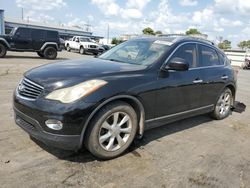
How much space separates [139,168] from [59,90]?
1434mm

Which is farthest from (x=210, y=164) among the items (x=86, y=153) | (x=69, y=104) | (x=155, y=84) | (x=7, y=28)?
(x=7, y=28)

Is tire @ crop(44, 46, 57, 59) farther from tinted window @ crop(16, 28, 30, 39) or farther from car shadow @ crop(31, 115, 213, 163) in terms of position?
car shadow @ crop(31, 115, 213, 163)

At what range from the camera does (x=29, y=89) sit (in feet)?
12.9

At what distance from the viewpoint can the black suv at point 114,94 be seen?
362 cm

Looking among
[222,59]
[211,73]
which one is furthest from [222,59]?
[211,73]

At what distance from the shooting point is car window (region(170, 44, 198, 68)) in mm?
5116

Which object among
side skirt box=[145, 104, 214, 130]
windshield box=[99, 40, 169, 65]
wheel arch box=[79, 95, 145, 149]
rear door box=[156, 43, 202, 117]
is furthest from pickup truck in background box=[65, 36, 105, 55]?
wheel arch box=[79, 95, 145, 149]

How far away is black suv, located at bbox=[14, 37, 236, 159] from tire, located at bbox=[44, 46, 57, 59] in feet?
49.0

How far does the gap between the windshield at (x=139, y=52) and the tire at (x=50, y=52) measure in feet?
49.1

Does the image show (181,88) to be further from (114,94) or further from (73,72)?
(73,72)

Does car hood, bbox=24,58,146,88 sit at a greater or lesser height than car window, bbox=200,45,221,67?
lesser

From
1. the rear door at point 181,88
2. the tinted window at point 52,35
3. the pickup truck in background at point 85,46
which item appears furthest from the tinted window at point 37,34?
the rear door at point 181,88

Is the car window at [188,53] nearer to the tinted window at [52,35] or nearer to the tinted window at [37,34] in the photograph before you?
the tinted window at [37,34]

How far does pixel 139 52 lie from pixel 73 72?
58.9 inches
